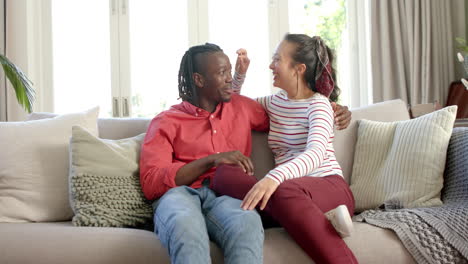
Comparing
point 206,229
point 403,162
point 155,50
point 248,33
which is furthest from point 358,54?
point 206,229

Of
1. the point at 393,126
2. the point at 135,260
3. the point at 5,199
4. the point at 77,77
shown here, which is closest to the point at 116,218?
the point at 135,260

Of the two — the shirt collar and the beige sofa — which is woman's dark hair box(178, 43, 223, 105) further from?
the beige sofa

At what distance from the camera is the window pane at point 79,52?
3.94 meters

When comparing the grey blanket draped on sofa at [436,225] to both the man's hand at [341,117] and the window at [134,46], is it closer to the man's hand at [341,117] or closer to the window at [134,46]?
the man's hand at [341,117]

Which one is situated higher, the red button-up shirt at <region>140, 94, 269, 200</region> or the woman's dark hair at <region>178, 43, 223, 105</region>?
the woman's dark hair at <region>178, 43, 223, 105</region>

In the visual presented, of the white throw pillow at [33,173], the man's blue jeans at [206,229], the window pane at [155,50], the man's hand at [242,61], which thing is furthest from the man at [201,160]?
the window pane at [155,50]

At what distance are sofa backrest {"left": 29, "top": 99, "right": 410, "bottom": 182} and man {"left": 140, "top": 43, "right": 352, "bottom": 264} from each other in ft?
0.32

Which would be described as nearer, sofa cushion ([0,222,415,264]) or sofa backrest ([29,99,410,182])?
sofa cushion ([0,222,415,264])

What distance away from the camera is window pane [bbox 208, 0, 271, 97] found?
402 cm

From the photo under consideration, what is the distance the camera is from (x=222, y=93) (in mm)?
1933

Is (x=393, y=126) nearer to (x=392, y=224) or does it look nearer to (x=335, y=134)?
(x=335, y=134)

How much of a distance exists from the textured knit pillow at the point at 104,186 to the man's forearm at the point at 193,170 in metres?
0.17

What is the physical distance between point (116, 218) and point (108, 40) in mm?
2477

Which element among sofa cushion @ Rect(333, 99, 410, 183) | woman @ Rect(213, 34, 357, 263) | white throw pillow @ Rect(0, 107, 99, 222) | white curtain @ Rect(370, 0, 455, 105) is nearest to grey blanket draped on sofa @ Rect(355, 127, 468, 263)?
woman @ Rect(213, 34, 357, 263)
